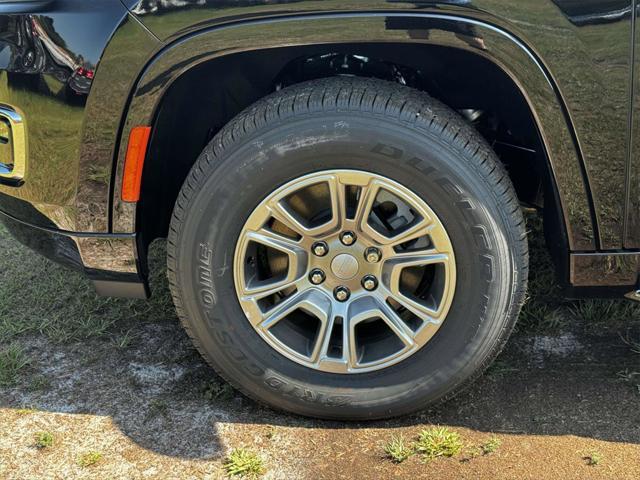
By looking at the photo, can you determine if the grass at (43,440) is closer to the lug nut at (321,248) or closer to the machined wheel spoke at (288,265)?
the machined wheel spoke at (288,265)

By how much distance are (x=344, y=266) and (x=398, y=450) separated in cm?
64

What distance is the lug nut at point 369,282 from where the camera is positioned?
2230 millimetres

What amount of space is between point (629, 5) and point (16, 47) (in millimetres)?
1874

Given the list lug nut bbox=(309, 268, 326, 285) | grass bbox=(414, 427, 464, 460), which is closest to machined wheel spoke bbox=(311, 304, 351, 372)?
lug nut bbox=(309, 268, 326, 285)

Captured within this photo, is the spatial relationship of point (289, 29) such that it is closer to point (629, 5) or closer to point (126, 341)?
point (629, 5)

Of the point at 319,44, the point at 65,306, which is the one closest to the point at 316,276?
the point at 319,44

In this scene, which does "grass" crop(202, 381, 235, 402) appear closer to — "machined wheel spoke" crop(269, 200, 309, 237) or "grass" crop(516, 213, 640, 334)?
"machined wheel spoke" crop(269, 200, 309, 237)

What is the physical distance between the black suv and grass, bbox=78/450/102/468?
49cm

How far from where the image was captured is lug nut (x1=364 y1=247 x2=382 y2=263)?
2.19m

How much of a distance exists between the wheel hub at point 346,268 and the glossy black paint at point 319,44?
0.43 meters

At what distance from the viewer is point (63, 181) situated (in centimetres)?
220

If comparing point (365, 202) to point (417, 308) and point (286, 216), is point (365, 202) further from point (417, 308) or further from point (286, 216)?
point (417, 308)

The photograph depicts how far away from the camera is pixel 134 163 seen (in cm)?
216

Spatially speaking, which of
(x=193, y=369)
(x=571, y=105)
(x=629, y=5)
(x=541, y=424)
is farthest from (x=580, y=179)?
(x=193, y=369)
